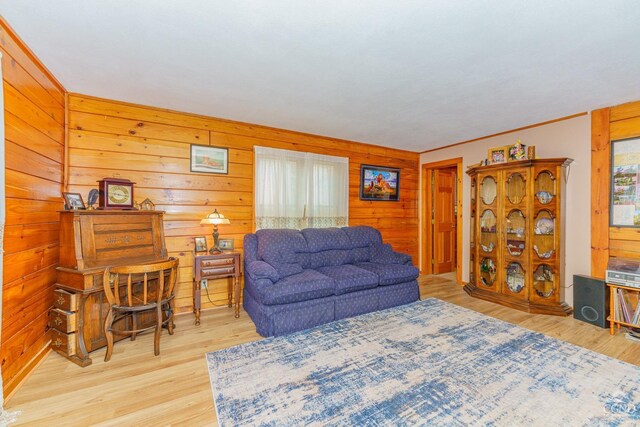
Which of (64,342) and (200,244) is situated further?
(200,244)

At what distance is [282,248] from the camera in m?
3.30

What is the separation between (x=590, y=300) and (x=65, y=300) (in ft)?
16.4

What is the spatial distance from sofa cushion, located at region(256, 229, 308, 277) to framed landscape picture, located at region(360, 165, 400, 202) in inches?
66.2

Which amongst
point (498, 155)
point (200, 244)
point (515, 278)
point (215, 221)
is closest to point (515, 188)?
point (498, 155)

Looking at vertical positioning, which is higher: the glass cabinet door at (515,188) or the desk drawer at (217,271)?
the glass cabinet door at (515,188)

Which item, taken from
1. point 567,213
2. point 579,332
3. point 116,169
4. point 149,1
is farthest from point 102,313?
point 567,213

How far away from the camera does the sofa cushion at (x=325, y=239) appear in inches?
142

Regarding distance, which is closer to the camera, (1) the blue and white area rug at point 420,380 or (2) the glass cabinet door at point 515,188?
(1) the blue and white area rug at point 420,380

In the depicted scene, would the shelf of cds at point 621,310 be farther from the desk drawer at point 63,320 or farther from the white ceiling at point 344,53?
the desk drawer at point 63,320

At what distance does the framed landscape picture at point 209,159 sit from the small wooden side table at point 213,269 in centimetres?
107

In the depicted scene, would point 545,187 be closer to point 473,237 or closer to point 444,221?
point 473,237

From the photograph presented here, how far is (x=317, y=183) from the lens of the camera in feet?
13.7

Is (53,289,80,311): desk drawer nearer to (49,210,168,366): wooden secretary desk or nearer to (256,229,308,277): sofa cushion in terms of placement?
(49,210,168,366): wooden secretary desk

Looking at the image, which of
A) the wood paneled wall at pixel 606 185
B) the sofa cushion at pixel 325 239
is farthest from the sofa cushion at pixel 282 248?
the wood paneled wall at pixel 606 185
